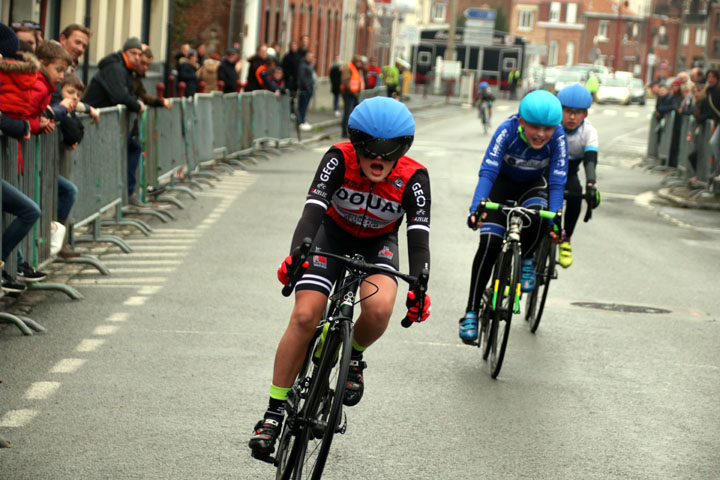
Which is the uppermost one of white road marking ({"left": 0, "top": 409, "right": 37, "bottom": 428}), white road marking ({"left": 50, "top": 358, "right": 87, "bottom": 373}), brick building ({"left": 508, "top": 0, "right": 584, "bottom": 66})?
brick building ({"left": 508, "top": 0, "right": 584, "bottom": 66})

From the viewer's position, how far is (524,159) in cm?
856

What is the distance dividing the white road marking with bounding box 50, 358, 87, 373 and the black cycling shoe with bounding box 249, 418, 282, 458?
2515mm

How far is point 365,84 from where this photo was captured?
41.3 metres

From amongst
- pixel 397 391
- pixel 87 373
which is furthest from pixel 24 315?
pixel 397 391

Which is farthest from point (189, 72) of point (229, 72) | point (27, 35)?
point (27, 35)

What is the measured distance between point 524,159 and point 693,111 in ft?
57.2

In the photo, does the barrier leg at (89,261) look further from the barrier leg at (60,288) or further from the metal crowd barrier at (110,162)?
the barrier leg at (60,288)

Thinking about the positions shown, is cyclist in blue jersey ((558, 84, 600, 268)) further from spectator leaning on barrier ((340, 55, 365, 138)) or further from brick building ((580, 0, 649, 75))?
brick building ((580, 0, 649, 75))

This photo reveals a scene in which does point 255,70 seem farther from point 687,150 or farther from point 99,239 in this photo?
point 99,239

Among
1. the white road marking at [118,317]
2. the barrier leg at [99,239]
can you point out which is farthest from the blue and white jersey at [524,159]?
the barrier leg at [99,239]

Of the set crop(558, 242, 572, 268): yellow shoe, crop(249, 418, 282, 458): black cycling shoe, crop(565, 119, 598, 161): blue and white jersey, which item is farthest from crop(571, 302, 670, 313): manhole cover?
crop(249, 418, 282, 458): black cycling shoe

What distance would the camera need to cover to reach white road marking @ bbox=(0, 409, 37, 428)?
6281mm

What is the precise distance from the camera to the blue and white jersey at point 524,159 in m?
8.42

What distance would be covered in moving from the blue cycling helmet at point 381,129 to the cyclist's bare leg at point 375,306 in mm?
542
